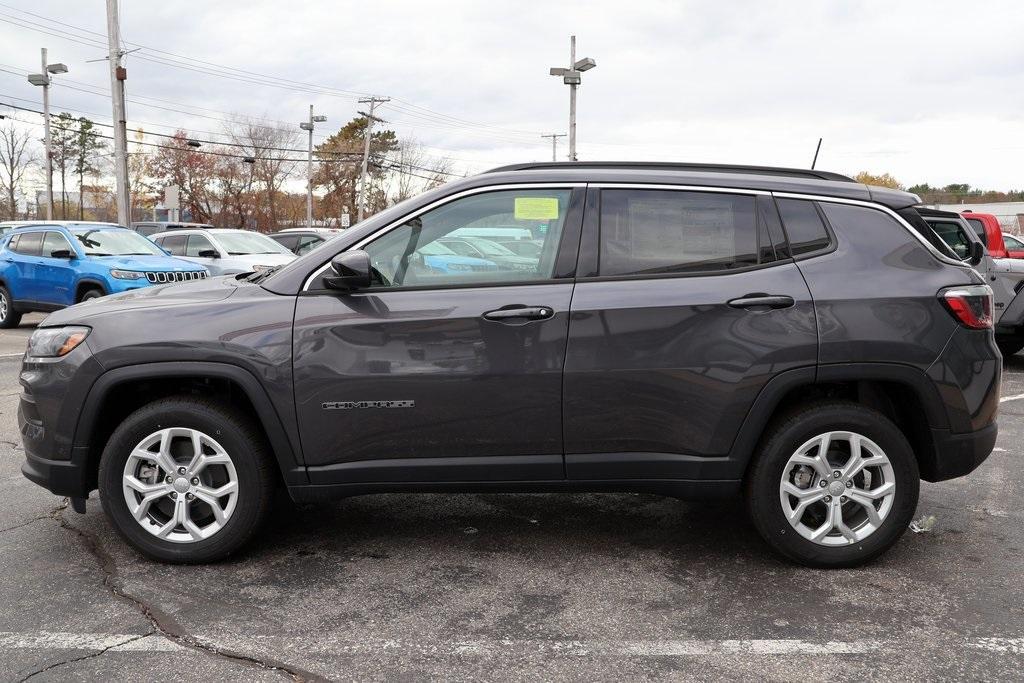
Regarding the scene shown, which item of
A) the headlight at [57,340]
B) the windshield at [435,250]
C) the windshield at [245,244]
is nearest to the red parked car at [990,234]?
the windshield at [435,250]

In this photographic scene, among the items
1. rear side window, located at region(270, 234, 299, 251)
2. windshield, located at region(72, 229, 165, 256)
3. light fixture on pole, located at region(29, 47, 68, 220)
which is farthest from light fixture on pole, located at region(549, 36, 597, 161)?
light fixture on pole, located at region(29, 47, 68, 220)

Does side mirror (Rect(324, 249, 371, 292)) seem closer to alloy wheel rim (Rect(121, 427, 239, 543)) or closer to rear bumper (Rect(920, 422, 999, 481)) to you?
alloy wheel rim (Rect(121, 427, 239, 543))

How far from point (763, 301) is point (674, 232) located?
0.49 meters

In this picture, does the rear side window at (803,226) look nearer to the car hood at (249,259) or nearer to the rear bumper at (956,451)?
the rear bumper at (956,451)

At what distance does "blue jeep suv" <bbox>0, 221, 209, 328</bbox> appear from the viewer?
13406 millimetres

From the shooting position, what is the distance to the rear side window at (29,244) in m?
14.2

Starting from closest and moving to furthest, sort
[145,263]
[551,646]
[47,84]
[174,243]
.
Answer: [551,646]
[145,263]
[174,243]
[47,84]

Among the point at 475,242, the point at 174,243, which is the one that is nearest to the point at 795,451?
the point at 475,242

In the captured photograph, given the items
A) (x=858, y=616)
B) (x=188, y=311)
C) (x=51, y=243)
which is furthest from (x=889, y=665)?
(x=51, y=243)

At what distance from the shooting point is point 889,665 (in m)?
3.06

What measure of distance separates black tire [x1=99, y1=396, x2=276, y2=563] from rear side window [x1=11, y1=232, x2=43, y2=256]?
11.9m

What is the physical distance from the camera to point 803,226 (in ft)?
12.9

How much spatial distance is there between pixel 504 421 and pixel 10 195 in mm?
66960

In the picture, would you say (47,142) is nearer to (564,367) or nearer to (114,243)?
(114,243)
